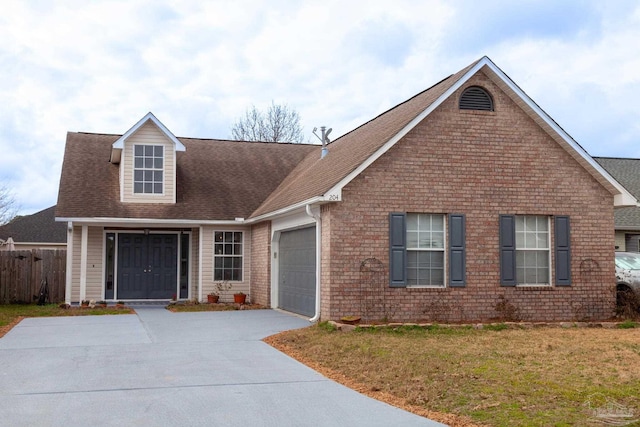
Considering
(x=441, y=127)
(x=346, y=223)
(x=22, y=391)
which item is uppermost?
(x=441, y=127)

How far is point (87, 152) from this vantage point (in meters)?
23.2

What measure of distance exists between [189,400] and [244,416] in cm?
97

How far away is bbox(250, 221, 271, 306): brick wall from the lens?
19172 mm

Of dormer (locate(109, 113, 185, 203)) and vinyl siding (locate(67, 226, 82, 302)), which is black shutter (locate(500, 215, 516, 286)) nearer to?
dormer (locate(109, 113, 185, 203))

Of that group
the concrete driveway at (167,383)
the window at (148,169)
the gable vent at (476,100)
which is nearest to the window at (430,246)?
the gable vent at (476,100)

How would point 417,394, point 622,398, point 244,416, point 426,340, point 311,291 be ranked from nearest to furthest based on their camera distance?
point 244,416 → point 622,398 → point 417,394 → point 426,340 → point 311,291

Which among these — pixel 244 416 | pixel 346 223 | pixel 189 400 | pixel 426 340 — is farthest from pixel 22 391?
pixel 346 223

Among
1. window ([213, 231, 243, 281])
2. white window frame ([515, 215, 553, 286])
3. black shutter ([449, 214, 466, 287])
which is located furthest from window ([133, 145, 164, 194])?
white window frame ([515, 215, 553, 286])

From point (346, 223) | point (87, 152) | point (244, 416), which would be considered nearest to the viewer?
point (244, 416)

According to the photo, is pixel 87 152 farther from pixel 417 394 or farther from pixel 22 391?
pixel 417 394

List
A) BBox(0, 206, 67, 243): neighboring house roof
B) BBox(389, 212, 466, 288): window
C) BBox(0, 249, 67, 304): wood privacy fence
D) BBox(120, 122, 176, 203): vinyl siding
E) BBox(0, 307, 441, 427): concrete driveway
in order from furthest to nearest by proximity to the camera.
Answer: BBox(0, 206, 67, 243): neighboring house roof → BBox(0, 249, 67, 304): wood privacy fence → BBox(120, 122, 176, 203): vinyl siding → BBox(389, 212, 466, 288): window → BBox(0, 307, 441, 427): concrete driveway

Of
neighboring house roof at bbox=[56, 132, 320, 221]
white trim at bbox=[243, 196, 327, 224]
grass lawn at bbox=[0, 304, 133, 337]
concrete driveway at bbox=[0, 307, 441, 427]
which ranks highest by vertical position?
neighboring house roof at bbox=[56, 132, 320, 221]

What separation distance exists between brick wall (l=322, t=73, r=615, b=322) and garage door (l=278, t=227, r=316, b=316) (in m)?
1.37

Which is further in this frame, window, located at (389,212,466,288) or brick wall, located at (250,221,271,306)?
brick wall, located at (250,221,271,306)
